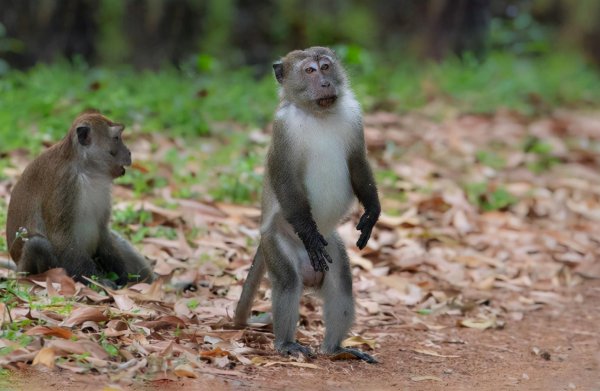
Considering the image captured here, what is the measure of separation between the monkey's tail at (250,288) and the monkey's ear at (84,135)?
1.59 meters

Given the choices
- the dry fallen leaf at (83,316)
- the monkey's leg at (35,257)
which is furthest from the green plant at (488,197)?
the dry fallen leaf at (83,316)

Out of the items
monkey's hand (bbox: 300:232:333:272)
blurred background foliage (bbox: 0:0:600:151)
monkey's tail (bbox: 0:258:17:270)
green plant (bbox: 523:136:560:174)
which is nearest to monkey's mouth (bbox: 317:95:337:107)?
monkey's hand (bbox: 300:232:333:272)

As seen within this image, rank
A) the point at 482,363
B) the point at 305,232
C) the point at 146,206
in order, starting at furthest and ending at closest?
the point at 146,206
the point at 482,363
the point at 305,232

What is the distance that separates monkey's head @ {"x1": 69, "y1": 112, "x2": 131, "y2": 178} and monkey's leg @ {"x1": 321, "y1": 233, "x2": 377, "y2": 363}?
183 cm

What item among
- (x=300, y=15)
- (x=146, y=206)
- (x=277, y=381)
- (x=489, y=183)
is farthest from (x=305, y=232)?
(x=300, y=15)

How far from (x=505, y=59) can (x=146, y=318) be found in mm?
10966

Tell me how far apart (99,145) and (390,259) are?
2897 millimetres

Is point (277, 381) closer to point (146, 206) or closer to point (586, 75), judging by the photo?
point (146, 206)

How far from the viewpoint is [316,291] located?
6.56 m

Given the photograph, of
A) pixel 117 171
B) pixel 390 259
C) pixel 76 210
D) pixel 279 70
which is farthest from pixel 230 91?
pixel 279 70

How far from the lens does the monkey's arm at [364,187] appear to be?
21.2 feet

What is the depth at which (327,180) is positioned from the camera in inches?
250

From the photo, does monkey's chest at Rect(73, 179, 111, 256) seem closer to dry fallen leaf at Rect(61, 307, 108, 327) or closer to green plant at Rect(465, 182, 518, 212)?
dry fallen leaf at Rect(61, 307, 108, 327)

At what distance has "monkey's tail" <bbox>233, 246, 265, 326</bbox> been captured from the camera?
21.6 ft
